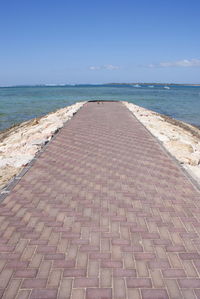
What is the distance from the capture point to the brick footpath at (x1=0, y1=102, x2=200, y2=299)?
3.17 metres

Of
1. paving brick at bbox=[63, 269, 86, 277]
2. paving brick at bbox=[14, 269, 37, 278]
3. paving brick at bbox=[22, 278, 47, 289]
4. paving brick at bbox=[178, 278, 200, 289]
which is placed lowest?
paving brick at bbox=[178, 278, 200, 289]

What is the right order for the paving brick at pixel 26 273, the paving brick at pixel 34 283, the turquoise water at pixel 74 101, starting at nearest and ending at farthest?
the paving brick at pixel 34 283, the paving brick at pixel 26 273, the turquoise water at pixel 74 101

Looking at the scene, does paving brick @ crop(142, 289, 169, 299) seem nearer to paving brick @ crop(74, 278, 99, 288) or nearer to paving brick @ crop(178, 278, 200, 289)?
paving brick @ crop(178, 278, 200, 289)

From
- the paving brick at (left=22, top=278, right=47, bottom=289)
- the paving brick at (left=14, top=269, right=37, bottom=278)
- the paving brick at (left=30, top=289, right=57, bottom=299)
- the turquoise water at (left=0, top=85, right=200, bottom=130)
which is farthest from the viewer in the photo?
the turquoise water at (left=0, top=85, right=200, bottom=130)

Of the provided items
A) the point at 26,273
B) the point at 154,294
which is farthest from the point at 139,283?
the point at 26,273

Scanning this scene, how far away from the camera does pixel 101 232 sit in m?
4.16

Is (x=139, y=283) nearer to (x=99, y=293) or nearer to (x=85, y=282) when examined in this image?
(x=99, y=293)

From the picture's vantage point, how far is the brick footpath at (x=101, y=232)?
3.17m

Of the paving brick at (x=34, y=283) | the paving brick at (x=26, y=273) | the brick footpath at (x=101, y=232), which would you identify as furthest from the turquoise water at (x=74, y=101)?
Result: the paving brick at (x=34, y=283)

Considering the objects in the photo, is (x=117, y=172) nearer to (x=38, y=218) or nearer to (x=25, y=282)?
(x=38, y=218)

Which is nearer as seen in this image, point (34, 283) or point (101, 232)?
point (34, 283)

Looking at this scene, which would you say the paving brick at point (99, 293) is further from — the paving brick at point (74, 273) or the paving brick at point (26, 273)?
the paving brick at point (26, 273)

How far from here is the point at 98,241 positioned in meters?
3.93

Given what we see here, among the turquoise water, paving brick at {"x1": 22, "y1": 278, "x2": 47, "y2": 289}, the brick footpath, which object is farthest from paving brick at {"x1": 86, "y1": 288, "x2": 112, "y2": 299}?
the turquoise water
